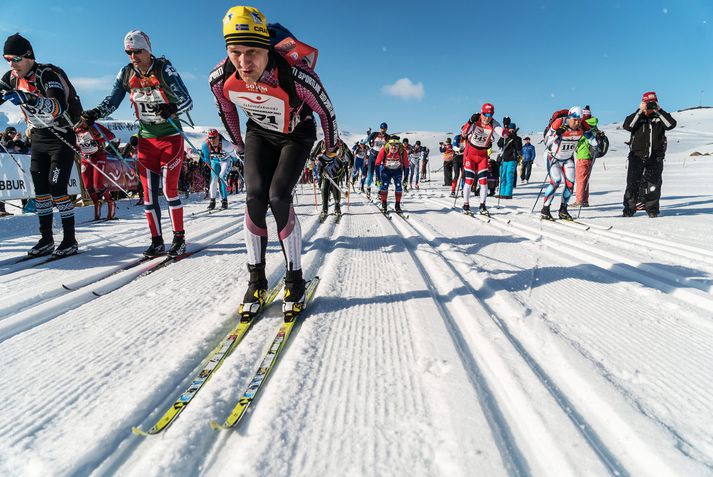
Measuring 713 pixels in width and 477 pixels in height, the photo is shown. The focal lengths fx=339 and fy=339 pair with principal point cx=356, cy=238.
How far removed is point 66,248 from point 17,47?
214 centimetres

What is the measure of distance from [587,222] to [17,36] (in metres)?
8.50

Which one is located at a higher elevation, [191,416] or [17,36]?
[17,36]

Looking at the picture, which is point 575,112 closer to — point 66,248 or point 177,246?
point 177,246

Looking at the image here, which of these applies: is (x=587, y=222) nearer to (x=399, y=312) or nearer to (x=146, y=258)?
(x=399, y=312)

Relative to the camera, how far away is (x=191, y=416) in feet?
4.29

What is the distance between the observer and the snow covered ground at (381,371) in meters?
1.14

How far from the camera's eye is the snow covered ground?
114 centimetres

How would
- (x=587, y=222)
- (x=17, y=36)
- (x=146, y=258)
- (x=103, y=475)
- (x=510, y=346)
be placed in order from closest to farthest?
(x=103, y=475)
(x=510, y=346)
(x=17, y=36)
(x=146, y=258)
(x=587, y=222)

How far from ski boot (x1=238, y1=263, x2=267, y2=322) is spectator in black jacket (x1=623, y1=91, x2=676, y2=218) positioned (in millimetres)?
7529

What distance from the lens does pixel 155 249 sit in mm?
3959

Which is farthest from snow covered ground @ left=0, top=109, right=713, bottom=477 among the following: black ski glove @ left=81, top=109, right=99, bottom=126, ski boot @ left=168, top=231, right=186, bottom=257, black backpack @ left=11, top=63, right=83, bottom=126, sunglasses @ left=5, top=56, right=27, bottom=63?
sunglasses @ left=5, top=56, right=27, bottom=63

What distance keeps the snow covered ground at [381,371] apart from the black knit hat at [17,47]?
7.26ft

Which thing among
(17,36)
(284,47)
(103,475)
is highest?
(17,36)

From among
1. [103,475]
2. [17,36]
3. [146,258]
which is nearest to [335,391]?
[103,475]
